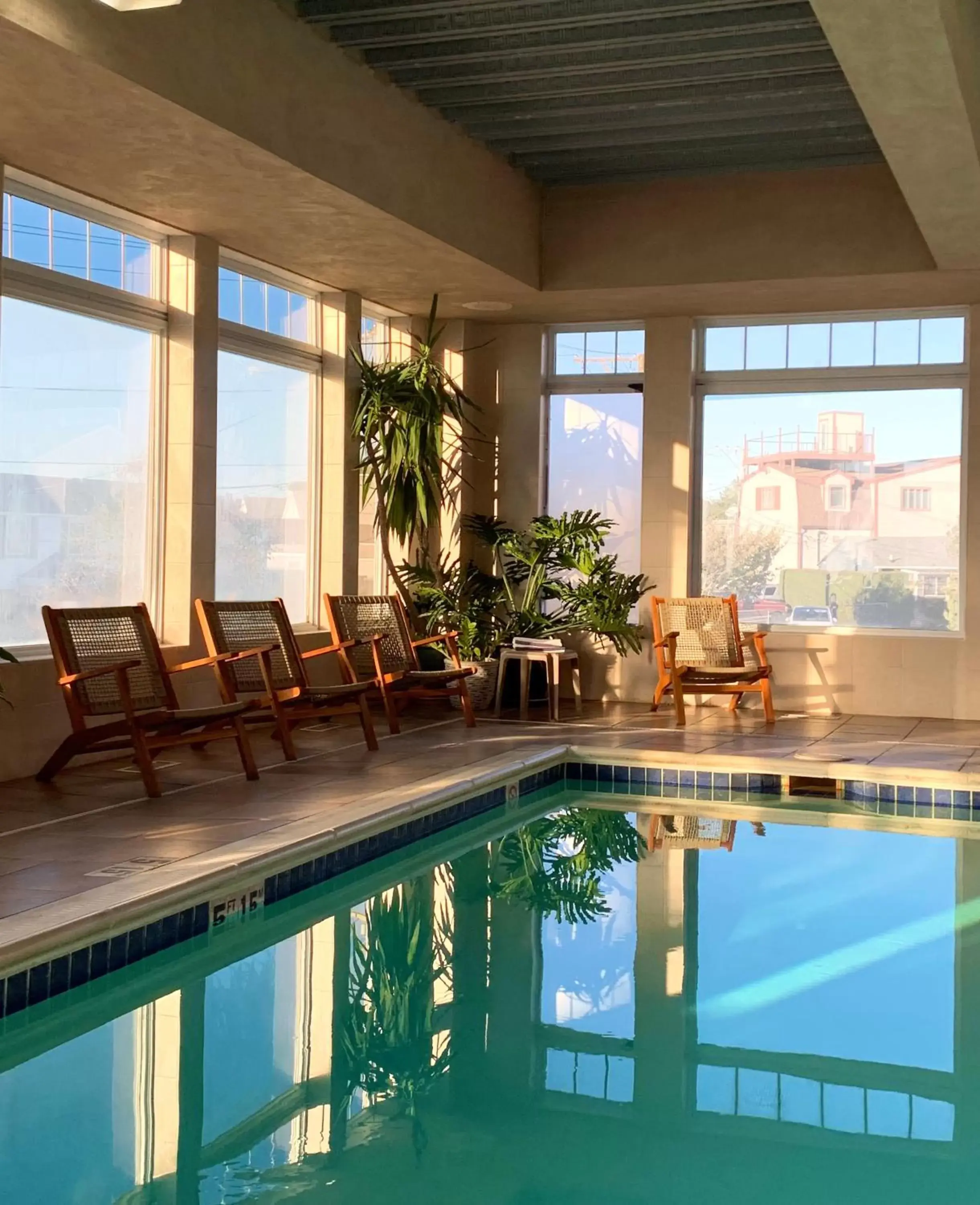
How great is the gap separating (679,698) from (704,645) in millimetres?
845

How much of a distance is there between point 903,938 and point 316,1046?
212 centimetres

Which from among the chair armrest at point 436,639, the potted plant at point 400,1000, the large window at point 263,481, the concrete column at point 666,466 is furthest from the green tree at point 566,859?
the concrete column at point 666,466

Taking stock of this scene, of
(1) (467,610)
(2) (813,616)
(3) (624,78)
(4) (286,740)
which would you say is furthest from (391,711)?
(3) (624,78)

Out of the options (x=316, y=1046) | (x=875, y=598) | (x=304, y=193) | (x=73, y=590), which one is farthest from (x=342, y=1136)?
(x=875, y=598)

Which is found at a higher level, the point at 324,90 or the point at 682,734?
the point at 324,90

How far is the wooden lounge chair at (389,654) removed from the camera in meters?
8.02

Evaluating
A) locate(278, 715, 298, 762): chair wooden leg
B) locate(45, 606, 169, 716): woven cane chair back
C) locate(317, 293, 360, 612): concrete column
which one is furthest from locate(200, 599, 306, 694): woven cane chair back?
locate(317, 293, 360, 612): concrete column

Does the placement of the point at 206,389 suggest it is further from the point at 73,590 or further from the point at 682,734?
the point at 682,734

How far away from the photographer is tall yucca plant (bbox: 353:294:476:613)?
9.05 metres

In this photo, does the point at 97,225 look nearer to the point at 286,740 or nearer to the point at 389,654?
the point at 286,740

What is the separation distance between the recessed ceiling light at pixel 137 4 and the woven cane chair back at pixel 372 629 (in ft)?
13.8

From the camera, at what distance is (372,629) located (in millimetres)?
8633

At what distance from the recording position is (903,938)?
4.64 metres

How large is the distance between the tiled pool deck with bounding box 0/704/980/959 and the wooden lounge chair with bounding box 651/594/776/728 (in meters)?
0.25
